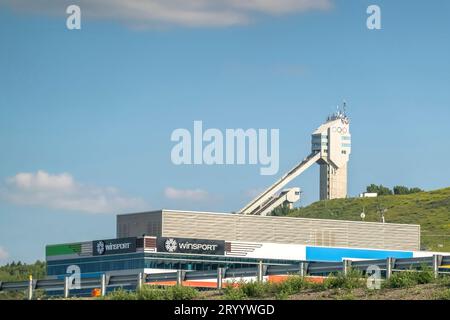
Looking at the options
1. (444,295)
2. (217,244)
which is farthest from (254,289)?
(217,244)

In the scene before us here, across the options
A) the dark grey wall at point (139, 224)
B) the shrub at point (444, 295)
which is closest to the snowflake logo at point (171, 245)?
the dark grey wall at point (139, 224)

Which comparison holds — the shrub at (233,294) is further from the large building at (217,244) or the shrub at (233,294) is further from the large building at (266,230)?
the large building at (266,230)

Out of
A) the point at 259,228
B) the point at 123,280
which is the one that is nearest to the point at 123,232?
the point at 259,228

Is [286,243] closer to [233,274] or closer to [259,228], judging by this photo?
[259,228]

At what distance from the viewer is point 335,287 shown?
38.6m

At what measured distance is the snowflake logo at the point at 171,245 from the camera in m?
135

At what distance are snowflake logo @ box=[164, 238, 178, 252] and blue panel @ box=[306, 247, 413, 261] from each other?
1657 cm

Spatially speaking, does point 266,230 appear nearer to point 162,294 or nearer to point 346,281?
point 162,294

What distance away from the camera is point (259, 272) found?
42062 mm

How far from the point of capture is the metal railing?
4000cm

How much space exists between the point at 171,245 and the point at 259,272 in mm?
94073

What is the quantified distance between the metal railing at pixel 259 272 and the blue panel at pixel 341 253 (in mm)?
97813

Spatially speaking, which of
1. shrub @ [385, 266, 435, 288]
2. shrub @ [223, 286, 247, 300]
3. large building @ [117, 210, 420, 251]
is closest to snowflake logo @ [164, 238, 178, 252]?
large building @ [117, 210, 420, 251]

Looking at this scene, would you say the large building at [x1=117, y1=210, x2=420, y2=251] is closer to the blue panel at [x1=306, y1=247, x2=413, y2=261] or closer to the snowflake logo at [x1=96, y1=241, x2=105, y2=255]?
the blue panel at [x1=306, y1=247, x2=413, y2=261]
